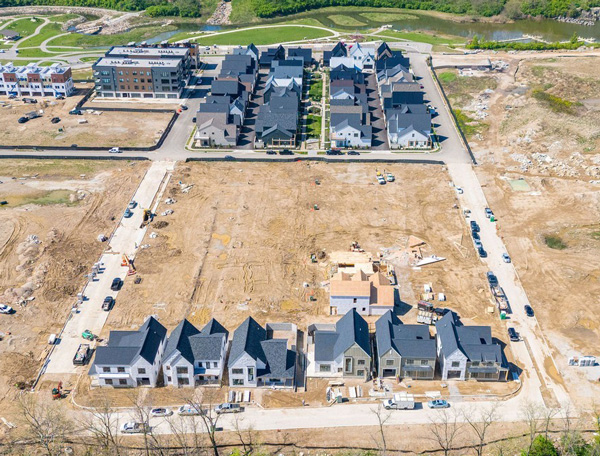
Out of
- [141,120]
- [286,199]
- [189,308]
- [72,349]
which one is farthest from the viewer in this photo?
[141,120]

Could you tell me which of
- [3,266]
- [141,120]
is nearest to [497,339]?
[3,266]

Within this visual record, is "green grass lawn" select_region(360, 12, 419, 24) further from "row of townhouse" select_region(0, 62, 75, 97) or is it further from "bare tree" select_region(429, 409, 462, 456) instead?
"bare tree" select_region(429, 409, 462, 456)

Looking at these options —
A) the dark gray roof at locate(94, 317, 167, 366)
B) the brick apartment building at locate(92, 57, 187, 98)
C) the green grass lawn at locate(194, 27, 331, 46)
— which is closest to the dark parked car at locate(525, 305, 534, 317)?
the dark gray roof at locate(94, 317, 167, 366)

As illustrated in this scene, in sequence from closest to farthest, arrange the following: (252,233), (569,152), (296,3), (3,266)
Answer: (3,266)
(252,233)
(569,152)
(296,3)

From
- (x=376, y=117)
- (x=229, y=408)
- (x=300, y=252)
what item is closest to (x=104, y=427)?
(x=229, y=408)

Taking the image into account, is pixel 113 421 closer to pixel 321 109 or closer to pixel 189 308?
pixel 189 308

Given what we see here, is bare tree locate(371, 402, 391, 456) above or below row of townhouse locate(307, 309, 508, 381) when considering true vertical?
below

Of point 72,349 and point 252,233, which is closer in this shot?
point 72,349
